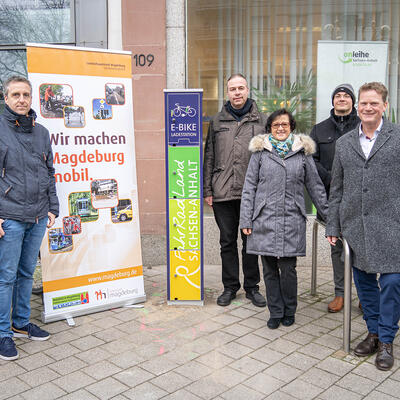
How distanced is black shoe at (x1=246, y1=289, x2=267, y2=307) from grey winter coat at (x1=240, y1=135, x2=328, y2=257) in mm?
724

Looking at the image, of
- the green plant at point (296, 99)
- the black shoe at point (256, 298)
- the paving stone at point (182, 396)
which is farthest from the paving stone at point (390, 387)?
the green plant at point (296, 99)

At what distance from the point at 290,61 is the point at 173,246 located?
3099 mm

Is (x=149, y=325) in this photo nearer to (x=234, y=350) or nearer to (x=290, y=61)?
(x=234, y=350)

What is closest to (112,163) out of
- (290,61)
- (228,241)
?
(228,241)

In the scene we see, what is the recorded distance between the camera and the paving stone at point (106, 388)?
10.3ft

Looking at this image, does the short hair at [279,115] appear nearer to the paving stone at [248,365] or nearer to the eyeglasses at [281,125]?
the eyeglasses at [281,125]

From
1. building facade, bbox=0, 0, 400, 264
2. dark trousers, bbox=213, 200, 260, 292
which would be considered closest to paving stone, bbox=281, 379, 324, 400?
dark trousers, bbox=213, 200, 260, 292

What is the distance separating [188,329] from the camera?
164 inches

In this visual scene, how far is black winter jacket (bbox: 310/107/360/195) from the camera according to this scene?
449 cm

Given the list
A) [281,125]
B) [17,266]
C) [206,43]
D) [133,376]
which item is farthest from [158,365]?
[206,43]

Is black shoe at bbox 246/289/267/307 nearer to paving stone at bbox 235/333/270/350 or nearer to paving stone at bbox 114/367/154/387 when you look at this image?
paving stone at bbox 235/333/270/350

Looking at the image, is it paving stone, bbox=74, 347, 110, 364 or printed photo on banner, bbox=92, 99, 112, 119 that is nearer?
paving stone, bbox=74, 347, 110, 364

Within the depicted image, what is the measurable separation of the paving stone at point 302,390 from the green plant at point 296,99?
381 centimetres

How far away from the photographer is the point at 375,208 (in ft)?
11.2
